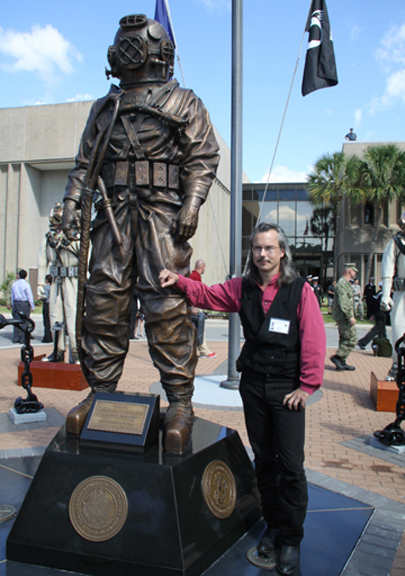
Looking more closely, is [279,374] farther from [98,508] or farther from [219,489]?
[98,508]

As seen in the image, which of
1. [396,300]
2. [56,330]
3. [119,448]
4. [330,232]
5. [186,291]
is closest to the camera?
[119,448]

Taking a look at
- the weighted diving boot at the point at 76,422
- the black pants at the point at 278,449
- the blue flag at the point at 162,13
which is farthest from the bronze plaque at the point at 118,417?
the blue flag at the point at 162,13

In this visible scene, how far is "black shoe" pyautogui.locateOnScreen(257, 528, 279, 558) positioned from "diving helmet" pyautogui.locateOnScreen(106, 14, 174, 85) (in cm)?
288

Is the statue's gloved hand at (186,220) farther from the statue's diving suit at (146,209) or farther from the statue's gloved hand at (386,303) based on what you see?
the statue's gloved hand at (386,303)

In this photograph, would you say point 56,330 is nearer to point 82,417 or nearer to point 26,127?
point 82,417

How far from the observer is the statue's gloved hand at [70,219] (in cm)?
324

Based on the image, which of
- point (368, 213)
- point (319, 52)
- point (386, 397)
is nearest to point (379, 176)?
point (368, 213)

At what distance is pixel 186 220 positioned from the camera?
3021 millimetres

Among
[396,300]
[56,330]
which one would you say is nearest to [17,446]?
[56,330]

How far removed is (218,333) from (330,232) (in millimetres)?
23224

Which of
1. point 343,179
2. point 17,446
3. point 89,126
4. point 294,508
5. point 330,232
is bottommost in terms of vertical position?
point 17,446

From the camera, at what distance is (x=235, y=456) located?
2898 millimetres

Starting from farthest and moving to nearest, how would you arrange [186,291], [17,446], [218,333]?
[218,333]
[17,446]
[186,291]

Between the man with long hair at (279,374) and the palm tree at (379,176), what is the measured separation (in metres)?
25.1
